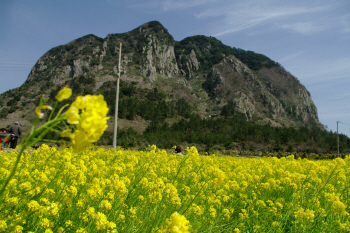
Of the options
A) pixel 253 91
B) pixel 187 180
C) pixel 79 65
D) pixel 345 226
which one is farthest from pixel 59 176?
pixel 253 91

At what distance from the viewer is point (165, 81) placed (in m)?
85.1

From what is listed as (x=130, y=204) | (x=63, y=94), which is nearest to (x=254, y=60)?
(x=130, y=204)

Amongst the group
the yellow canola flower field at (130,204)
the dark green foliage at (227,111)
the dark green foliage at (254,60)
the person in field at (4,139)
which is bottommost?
the yellow canola flower field at (130,204)

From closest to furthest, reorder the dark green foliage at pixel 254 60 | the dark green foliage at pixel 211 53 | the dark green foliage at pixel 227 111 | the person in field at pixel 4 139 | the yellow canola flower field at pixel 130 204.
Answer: the person in field at pixel 4 139 < the yellow canola flower field at pixel 130 204 < the dark green foliage at pixel 227 111 < the dark green foliage at pixel 211 53 < the dark green foliage at pixel 254 60

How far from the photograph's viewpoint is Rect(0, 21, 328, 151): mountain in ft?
195

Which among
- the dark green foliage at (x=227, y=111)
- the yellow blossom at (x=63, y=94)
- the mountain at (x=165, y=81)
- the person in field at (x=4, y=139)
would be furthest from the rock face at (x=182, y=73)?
the yellow blossom at (x=63, y=94)

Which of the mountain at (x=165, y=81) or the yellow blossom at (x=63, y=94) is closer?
the yellow blossom at (x=63, y=94)

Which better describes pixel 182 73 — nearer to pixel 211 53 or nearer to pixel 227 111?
pixel 211 53

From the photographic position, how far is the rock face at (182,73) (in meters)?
78.7

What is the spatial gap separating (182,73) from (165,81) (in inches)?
1041

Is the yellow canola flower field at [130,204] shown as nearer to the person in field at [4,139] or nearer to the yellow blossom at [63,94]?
the person in field at [4,139]

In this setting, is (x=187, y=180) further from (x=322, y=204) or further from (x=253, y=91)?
(x=253, y=91)

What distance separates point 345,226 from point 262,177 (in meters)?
2.19

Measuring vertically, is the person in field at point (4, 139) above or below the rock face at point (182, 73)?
below
